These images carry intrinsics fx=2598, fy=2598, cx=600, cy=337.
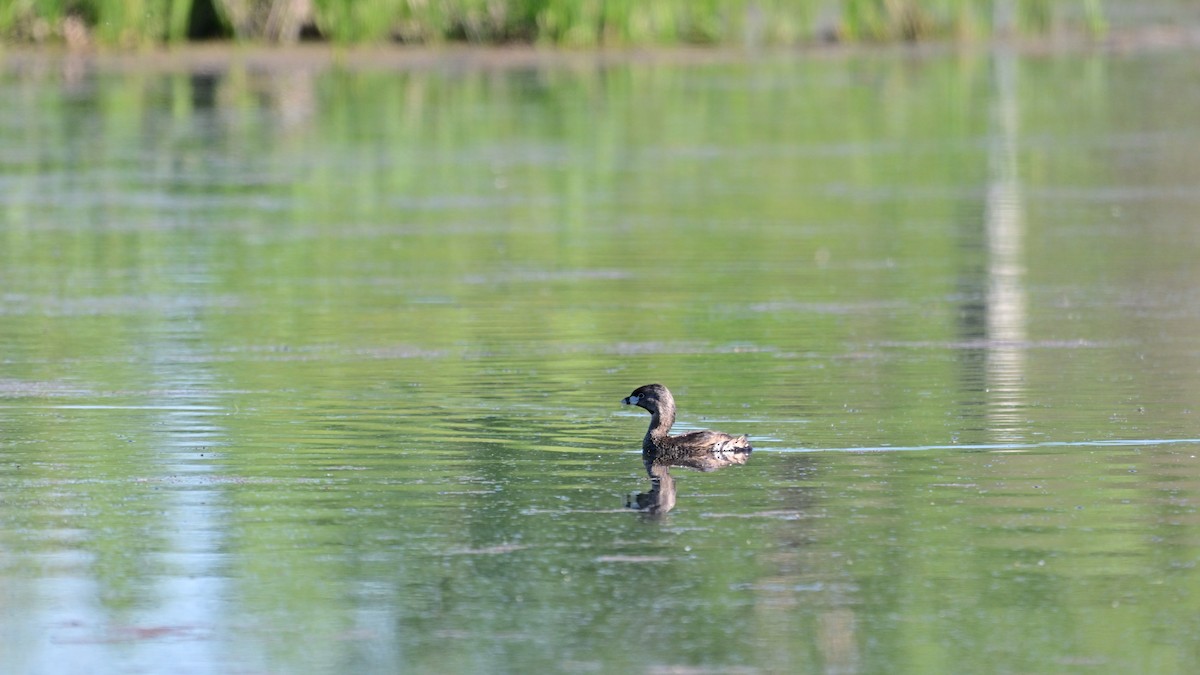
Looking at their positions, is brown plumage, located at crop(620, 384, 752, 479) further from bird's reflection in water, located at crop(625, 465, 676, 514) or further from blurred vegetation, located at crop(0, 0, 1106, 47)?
blurred vegetation, located at crop(0, 0, 1106, 47)

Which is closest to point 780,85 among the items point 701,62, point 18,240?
point 701,62

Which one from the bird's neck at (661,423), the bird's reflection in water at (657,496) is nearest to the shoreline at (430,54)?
the bird's neck at (661,423)

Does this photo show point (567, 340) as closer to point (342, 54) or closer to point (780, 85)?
point (780, 85)

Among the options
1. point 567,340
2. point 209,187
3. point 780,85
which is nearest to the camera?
point 567,340

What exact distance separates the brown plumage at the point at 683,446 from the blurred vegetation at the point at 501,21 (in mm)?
30901

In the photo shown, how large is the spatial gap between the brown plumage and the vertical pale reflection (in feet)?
4.08

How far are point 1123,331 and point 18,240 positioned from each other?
943 cm

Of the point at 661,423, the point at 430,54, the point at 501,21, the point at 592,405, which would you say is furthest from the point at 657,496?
the point at 501,21

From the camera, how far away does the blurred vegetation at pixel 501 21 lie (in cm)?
4169

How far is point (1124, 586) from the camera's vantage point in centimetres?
829

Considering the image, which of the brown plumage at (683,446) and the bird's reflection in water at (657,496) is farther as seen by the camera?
the brown plumage at (683,446)

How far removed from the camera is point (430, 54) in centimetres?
4216

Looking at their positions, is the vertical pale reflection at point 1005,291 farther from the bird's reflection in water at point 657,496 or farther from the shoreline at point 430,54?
the shoreline at point 430,54

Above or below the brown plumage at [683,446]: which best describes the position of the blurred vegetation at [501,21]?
above
